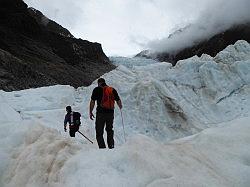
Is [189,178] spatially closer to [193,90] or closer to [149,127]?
[149,127]

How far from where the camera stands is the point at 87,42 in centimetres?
9319

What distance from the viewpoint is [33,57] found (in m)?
54.6

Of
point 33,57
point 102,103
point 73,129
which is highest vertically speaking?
point 33,57

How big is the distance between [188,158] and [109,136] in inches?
100

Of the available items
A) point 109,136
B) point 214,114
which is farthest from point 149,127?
point 109,136

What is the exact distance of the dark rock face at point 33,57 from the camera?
4150cm

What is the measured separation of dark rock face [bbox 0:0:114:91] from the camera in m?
41.5

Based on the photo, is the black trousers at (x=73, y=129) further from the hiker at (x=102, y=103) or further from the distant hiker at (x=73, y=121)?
the hiker at (x=102, y=103)

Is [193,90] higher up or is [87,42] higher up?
[87,42]

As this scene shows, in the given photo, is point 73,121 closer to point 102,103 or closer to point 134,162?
point 102,103

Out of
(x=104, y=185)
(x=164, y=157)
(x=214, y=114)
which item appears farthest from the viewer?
(x=214, y=114)

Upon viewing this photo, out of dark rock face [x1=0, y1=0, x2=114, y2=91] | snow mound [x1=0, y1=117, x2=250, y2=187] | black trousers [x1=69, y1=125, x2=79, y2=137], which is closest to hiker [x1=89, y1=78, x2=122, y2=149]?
snow mound [x1=0, y1=117, x2=250, y2=187]

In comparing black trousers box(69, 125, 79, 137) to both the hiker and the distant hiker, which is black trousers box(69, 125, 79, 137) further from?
the hiker

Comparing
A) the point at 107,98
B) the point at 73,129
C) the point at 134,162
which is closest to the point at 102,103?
the point at 107,98
